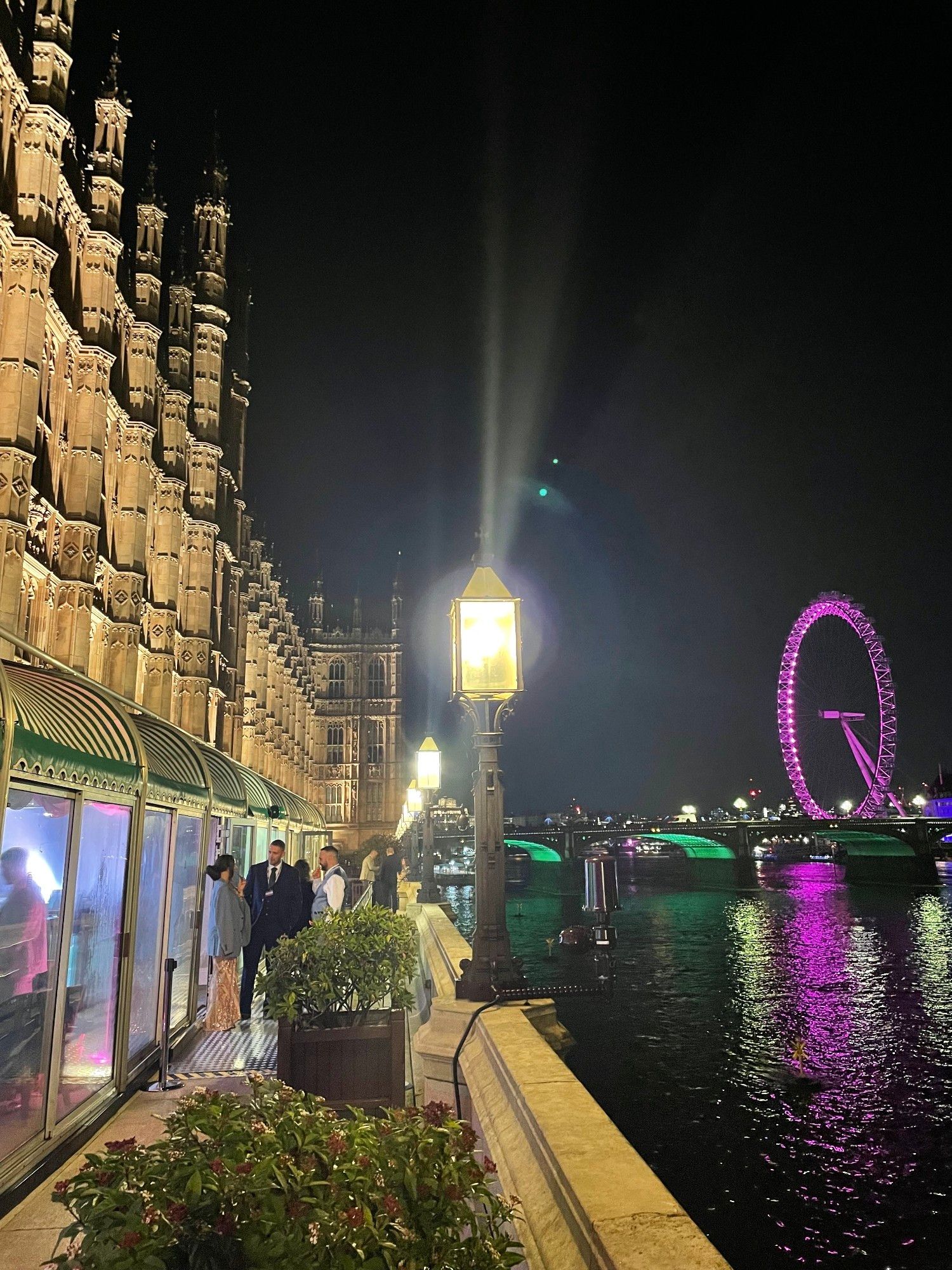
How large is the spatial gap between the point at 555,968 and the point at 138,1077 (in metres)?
25.0

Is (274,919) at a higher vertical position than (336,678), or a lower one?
lower

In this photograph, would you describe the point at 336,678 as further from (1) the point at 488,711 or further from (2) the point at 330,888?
(1) the point at 488,711

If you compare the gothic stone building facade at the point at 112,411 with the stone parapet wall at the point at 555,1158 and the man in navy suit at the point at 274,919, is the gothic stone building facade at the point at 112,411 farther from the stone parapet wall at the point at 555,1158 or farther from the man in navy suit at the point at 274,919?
the stone parapet wall at the point at 555,1158

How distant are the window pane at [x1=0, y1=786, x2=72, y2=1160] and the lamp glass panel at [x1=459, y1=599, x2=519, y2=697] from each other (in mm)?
4145

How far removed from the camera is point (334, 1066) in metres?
7.65

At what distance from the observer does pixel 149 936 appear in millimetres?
10664

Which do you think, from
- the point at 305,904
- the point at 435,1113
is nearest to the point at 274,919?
the point at 305,904

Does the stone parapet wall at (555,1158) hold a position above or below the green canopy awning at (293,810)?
below

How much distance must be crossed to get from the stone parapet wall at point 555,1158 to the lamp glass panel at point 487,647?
126 inches

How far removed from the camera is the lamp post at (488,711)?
892 cm

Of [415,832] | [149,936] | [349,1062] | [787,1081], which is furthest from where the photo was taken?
[415,832]

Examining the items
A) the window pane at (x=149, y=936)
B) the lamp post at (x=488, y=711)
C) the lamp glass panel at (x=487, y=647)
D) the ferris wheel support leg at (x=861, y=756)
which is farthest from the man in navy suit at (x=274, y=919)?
the ferris wheel support leg at (x=861, y=756)

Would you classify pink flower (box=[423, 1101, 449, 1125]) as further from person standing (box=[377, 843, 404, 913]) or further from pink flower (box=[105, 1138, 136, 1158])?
person standing (box=[377, 843, 404, 913])

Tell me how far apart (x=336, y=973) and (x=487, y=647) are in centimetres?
367
